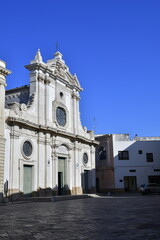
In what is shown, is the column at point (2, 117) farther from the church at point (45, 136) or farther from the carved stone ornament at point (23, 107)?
the carved stone ornament at point (23, 107)

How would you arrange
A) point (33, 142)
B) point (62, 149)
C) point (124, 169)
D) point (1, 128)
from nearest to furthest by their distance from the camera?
point (1, 128) < point (33, 142) < point (62, 149) < point (124, 169)

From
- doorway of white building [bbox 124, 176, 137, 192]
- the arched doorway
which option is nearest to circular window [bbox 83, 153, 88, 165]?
the arched doorway

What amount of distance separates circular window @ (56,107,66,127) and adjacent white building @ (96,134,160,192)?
1155 centimetres

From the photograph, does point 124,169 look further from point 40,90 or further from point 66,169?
point 40,90

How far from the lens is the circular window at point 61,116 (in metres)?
30.9

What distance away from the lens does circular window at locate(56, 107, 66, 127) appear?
30922 millimetres

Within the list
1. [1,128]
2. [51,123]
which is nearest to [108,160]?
[51,123]

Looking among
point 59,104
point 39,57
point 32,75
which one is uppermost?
point 39,57

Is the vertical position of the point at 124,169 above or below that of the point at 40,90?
below

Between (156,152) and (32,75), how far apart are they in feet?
74.8

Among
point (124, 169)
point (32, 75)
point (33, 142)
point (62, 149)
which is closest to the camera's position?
point (33, 142)

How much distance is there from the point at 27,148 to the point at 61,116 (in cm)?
724

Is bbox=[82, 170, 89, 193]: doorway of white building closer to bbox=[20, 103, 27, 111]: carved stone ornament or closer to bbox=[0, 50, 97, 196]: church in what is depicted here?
bbox=[0, 50, 97, 196]: church

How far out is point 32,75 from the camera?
28641 mm
